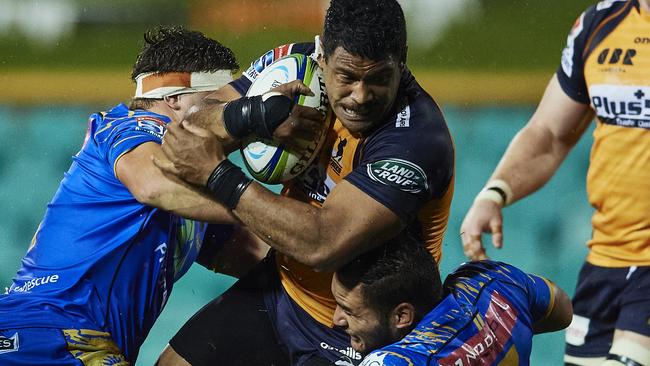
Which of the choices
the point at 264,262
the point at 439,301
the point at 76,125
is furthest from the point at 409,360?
the point at 76,125

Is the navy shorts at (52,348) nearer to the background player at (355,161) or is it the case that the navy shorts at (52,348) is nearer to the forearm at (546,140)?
the background player at (355,161)

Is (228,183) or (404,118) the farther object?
(404,118)

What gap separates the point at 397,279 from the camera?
10.3 feet

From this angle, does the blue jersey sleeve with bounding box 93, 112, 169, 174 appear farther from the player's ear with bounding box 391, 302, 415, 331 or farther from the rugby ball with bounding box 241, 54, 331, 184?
the player's ear with bounding box 391, 302, 415, 331

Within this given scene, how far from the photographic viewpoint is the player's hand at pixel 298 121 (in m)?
3.32

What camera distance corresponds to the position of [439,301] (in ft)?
10.6

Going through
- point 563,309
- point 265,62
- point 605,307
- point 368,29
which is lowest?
point 605,307

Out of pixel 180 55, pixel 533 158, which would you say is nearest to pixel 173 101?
pixel 180 55

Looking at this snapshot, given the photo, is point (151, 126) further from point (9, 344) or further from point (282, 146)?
point (9, 344)

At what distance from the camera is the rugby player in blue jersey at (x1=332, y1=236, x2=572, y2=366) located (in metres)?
3.03

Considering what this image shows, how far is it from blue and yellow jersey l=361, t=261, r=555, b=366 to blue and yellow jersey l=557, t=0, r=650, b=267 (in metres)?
0.74

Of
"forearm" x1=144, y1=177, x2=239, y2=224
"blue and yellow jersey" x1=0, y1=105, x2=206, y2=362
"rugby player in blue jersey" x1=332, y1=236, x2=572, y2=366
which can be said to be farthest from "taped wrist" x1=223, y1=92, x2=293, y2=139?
"rugby player in blue jersey" x1=332, y1=236, x2=572, y2=366

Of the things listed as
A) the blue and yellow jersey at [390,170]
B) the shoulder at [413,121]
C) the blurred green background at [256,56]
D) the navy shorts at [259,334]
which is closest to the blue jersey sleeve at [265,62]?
the blue and yellow jersey at [390,170]

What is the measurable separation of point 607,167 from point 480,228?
753mm
